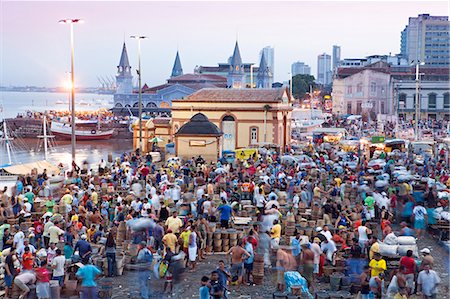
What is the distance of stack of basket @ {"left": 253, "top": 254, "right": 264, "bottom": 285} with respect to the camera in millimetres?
13969

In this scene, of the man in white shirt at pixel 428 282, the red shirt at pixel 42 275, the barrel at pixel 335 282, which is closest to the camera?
the man in white shirt at pixel 428 282

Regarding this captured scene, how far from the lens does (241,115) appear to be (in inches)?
1633

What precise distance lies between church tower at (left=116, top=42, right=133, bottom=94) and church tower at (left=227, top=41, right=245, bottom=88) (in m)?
22.8

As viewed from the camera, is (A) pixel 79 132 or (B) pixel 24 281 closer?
(B) pixel 24 281

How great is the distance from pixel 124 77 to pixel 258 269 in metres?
142

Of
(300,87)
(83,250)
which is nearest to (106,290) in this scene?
(83,250)

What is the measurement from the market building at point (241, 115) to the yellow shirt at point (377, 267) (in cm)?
2775

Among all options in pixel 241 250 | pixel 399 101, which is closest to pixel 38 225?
pixel 241 250

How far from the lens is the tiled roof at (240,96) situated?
41969mm

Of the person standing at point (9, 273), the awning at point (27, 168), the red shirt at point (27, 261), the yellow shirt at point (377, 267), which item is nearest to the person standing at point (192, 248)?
the red shirt at point (27, 261)

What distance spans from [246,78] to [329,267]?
15216 centimetres

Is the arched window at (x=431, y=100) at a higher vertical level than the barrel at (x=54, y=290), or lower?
higher

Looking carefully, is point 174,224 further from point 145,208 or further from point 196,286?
point 145,208

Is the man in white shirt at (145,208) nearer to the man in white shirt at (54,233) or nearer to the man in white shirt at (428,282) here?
the man in white shirt at (54,233)
